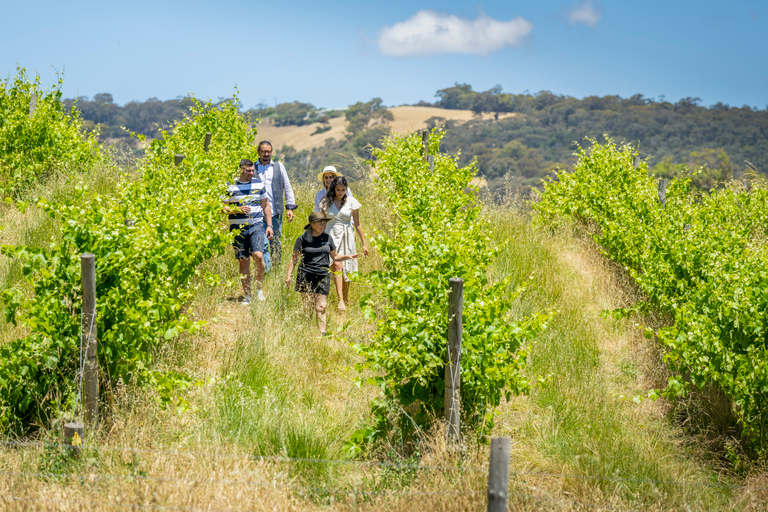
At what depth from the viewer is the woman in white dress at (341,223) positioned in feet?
21.6

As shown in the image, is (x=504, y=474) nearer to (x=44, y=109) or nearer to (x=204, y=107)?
(x=204, y=107)

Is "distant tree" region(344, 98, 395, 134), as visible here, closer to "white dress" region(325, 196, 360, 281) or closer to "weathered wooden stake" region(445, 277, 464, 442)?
"white dress" region(325, 196, 360, 281)

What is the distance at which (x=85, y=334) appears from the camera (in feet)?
12.0

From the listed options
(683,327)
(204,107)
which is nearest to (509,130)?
(204,107)

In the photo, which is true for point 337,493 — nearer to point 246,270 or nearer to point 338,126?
point 246,270

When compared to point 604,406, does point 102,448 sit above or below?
above

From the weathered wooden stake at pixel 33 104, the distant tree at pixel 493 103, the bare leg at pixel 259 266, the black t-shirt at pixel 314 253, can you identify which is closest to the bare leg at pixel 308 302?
the black t-shirt at pixel 314 253

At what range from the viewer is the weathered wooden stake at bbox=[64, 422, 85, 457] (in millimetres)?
3387

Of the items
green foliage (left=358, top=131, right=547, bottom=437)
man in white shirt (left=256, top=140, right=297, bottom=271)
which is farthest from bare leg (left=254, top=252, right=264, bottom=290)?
green foliage (left=358, top=131, right=547, bottom=437)

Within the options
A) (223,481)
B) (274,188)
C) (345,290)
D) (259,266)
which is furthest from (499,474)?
(274,188)

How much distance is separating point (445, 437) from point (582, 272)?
5.55m

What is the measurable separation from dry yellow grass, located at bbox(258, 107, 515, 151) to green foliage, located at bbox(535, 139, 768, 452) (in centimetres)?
6458

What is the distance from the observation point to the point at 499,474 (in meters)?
2.63

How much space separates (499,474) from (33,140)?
34.7 feet
